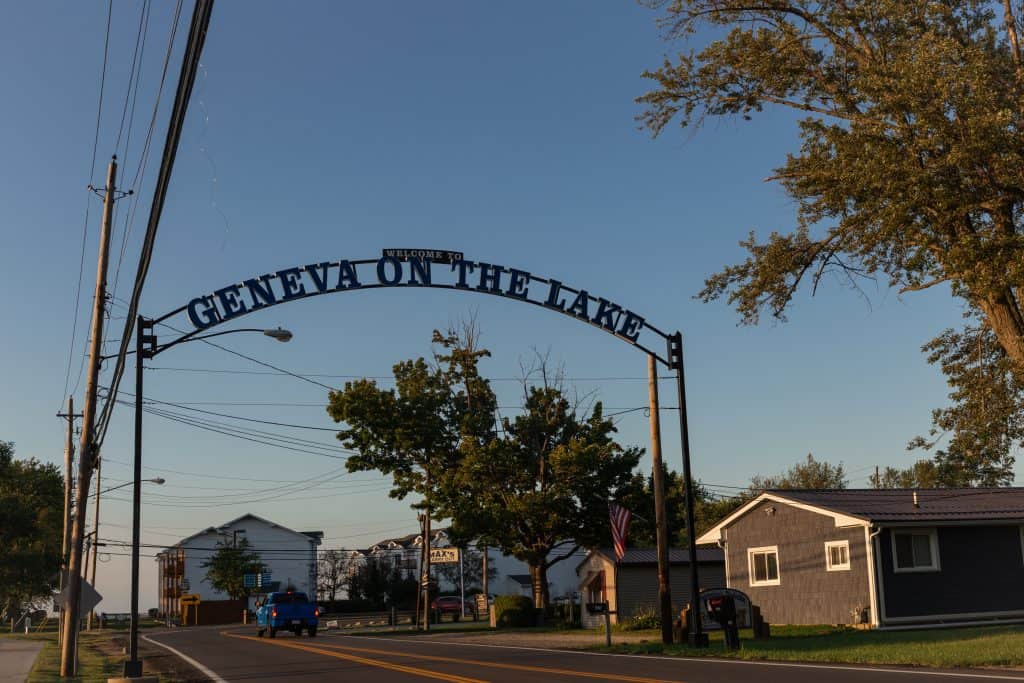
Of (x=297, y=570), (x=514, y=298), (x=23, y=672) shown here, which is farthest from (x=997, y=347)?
(x=297, y=570)

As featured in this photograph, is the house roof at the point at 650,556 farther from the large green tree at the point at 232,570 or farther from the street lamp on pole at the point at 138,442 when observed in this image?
the large green tree at the point at 232,570

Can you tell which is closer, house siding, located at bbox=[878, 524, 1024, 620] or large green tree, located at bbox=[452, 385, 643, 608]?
house siding, located at bbox=[878, 524, 1024, 620]

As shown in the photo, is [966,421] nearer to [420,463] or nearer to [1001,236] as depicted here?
[1001,236]

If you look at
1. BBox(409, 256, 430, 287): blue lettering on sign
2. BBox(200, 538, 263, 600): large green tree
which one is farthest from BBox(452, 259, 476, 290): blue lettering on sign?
BBox(200, 538, 263, 600): large green tree

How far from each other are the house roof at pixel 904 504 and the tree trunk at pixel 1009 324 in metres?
8.05

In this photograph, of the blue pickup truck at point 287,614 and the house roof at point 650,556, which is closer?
the blue pickup truck at point 287,614

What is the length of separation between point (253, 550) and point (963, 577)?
93011 mm

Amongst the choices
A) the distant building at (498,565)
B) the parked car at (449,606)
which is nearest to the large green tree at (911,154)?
the parked car at (449,606)

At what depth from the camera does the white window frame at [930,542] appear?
30438mm

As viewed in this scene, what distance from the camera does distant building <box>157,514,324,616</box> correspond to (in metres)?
115

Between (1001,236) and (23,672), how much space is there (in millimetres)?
26447

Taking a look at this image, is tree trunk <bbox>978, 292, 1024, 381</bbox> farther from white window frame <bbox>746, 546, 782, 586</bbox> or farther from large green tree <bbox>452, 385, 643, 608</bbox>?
large green tree <bbox>452, 385, 643, 608</bbox>

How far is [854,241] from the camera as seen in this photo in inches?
1040

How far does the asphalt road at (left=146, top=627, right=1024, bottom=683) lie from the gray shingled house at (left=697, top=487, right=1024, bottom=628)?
10.2 metres
